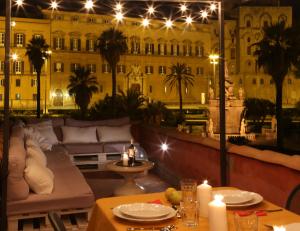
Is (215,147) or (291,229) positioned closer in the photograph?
(291,229)

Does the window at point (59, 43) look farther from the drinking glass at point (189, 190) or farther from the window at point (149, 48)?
the drinking glass at point (189, 190)

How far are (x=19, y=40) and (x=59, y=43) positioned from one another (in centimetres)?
465

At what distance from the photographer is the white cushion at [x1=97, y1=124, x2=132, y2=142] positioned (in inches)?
360

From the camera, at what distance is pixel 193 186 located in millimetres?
2543

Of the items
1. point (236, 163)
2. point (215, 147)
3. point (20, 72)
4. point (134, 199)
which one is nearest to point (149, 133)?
point (215, 147)

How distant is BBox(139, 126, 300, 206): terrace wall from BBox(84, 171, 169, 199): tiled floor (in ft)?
0.82

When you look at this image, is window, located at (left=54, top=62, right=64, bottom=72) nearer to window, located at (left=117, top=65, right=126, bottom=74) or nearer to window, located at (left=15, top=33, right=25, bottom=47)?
window, located at (left=15, top=33, right=25, bottom=47)

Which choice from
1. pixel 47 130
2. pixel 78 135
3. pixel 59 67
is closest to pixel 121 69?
pixel 59 67

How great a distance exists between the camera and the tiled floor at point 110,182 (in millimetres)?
6849

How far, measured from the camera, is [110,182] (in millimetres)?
7398

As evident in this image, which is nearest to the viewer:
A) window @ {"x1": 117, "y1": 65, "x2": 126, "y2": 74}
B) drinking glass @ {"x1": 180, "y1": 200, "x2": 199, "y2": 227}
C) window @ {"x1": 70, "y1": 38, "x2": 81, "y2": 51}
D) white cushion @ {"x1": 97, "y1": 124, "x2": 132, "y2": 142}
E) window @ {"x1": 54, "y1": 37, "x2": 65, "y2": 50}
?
drinking glass @ {"x1": 180, "y1": 200, "x2": 199, "y2": 227}

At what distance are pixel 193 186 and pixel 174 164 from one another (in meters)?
4.84

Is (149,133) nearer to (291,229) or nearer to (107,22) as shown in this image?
(291,229)

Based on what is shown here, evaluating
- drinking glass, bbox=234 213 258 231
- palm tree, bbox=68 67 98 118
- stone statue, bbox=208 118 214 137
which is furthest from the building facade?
drinking glass, bbox=234 213 258 231
